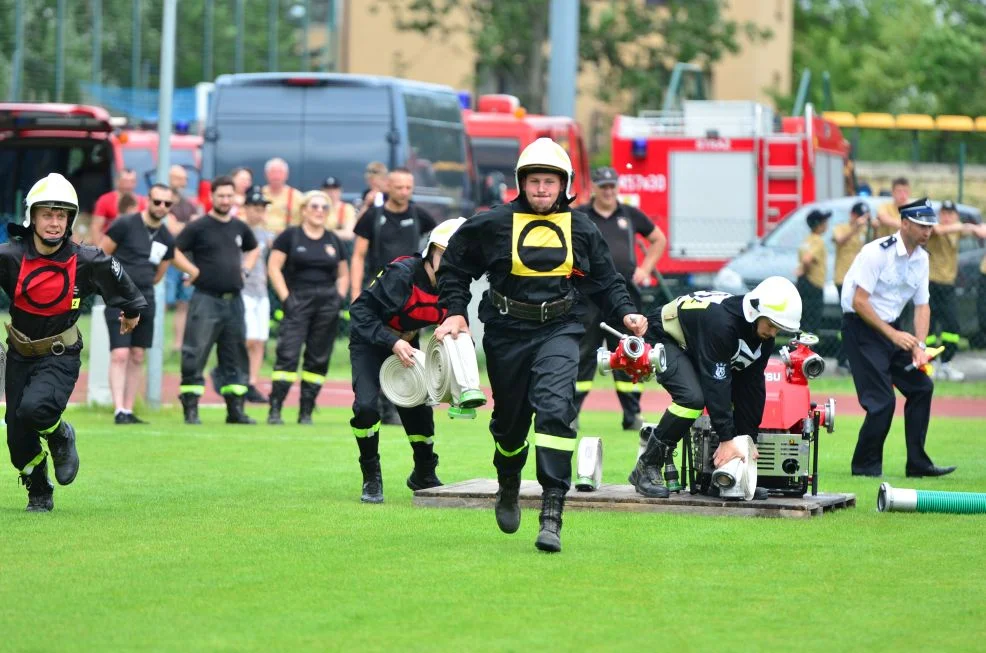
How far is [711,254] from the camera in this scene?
27.8 meters

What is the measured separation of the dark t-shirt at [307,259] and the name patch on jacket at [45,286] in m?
6.33

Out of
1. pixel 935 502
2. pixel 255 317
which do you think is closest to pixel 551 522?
pixel 935 502

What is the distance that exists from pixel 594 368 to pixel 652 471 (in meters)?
5.86

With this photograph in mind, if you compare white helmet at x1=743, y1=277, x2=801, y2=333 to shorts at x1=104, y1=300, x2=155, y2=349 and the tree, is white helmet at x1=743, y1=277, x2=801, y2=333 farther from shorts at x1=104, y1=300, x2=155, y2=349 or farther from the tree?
the tree

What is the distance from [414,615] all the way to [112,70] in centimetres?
4552

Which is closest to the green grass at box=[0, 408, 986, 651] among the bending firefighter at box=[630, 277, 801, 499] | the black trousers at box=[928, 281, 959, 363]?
the bending firefighter at box=[630, 277, 801, 499]

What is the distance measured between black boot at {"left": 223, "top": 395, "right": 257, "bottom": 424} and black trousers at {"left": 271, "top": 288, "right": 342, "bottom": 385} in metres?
0.46

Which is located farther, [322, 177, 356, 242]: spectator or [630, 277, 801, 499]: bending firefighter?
[322, 177, 356, 242]: spectator

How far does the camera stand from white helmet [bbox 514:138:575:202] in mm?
9875

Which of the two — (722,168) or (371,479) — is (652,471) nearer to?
(371,479)

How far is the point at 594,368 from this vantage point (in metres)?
17.4

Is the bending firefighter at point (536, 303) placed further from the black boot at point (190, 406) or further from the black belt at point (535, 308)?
the black boot at point (190, 406)

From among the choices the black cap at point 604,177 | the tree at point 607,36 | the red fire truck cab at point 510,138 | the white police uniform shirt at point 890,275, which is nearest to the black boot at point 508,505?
the white police uniform shirt at point 890,275

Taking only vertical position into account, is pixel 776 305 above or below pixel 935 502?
above
